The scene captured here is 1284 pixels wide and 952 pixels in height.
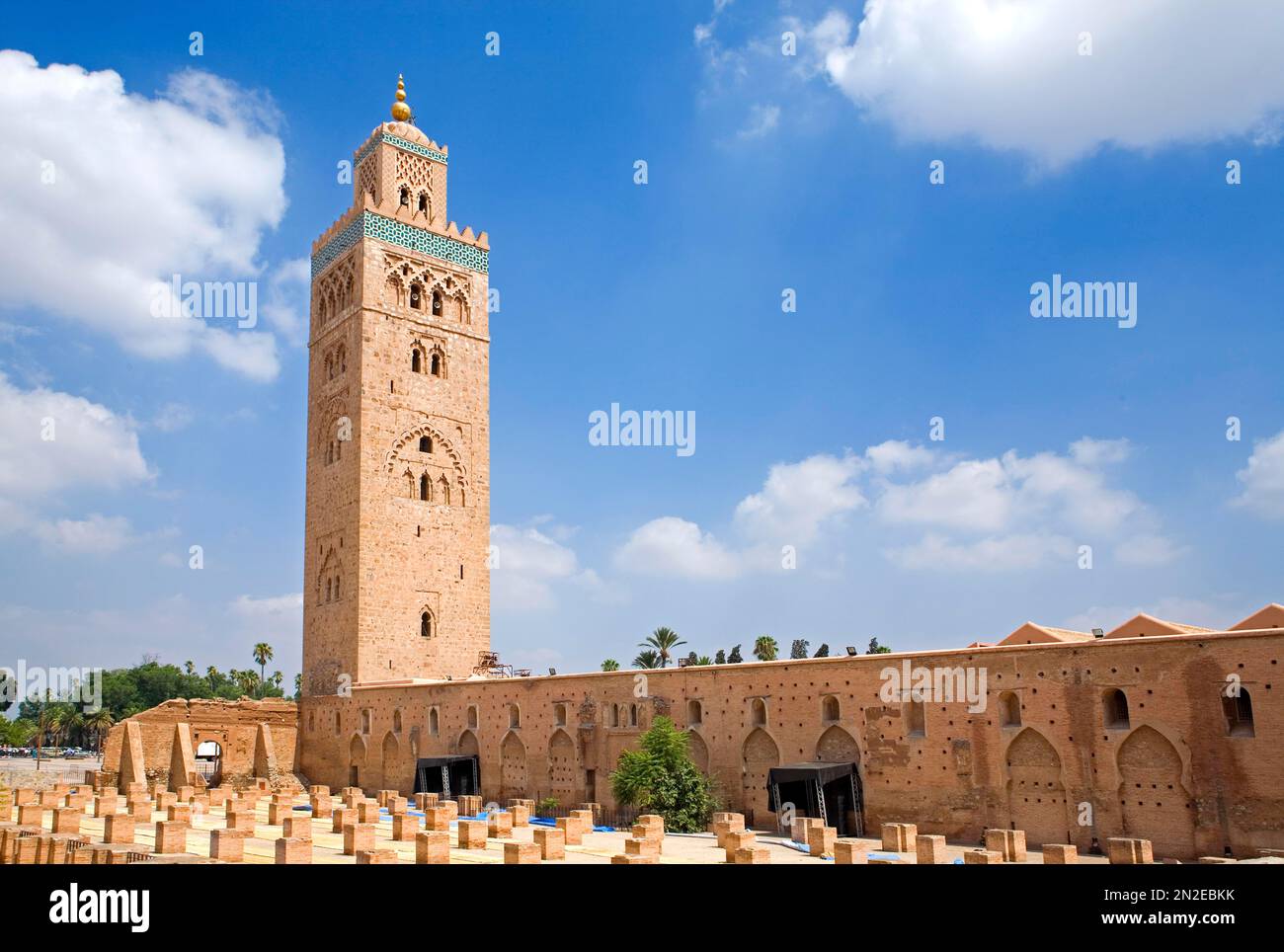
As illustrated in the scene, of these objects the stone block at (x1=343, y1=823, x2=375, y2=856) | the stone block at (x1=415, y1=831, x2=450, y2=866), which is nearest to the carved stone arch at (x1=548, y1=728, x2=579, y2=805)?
the stone block at (x1=343, y1=823, x2=375, y2=856)

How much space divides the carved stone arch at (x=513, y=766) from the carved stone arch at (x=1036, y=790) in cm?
1292

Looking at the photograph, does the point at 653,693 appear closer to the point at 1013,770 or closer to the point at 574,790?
the point at 574,790

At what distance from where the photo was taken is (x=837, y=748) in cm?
2117

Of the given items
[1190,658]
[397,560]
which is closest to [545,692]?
[397,560]

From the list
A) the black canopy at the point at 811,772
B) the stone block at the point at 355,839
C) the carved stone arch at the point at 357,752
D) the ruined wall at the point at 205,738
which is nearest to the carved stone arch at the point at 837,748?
the black canopy at the point at 811,772

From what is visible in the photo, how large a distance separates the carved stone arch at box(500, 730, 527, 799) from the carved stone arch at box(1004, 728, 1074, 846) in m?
12.9

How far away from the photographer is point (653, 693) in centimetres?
2477

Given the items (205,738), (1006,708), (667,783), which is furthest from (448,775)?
(1006,708)

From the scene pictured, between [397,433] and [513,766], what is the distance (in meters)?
12.2

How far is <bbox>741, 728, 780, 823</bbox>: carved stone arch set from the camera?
22.3 m

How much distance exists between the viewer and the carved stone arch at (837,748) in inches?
822

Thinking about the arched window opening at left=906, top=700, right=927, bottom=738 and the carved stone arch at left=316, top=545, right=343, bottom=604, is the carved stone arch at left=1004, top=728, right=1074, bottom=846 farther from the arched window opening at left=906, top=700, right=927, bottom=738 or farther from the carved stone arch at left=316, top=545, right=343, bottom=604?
the carved stone arch at left=316, top=545, right=343, bottom=604

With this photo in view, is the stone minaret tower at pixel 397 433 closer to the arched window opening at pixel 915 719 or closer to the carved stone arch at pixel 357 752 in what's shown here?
the carved stone arch at pixel 357 752
